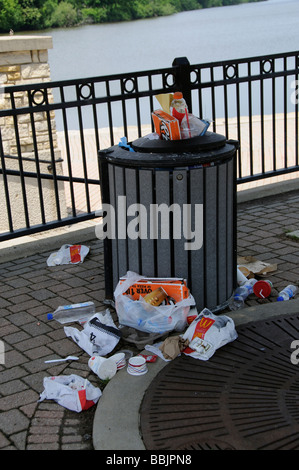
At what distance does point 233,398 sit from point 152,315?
0.80 m

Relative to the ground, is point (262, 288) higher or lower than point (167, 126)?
lower

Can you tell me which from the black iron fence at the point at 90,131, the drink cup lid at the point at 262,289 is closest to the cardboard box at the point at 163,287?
the drink cup lid at the point at 262,289

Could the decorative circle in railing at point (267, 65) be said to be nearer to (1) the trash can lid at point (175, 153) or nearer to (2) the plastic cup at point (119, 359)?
(1) the trash can lid at point (175, 153)

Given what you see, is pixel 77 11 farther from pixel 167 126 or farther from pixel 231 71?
pixel 167 126

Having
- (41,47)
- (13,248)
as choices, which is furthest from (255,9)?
(13,248)

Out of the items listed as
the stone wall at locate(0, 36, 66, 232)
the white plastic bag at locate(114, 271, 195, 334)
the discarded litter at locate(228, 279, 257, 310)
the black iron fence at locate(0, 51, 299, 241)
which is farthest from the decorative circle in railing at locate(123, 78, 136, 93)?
the stone wall at locate(0, 36, 66, 232)

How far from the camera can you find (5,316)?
12.9 ft

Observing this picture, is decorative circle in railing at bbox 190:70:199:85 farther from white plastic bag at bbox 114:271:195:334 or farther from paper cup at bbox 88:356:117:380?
paper cup at bbox 88:356:117:380

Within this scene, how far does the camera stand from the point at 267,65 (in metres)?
5.80

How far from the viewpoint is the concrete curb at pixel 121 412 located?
259 cm

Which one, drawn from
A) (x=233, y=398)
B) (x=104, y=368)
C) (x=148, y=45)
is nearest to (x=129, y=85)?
(x=104, y=368)

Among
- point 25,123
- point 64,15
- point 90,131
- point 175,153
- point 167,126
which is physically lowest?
point 90,131

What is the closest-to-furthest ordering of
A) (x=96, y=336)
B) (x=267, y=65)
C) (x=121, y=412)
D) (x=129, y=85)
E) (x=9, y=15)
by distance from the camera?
(x=121, y=412) < (x=96, y=336) < (x=129, y=85) < (x=267, y=65) < (x=9, y=15)
